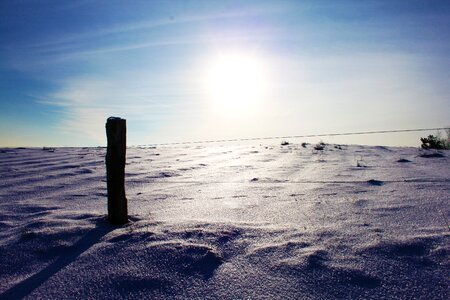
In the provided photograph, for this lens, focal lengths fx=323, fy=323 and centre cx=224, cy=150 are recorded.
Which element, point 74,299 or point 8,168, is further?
point 8,168

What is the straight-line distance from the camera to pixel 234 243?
6.08 feet

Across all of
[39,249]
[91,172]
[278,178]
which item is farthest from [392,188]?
[91,172]

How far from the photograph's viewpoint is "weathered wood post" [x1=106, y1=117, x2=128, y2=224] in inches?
85.4

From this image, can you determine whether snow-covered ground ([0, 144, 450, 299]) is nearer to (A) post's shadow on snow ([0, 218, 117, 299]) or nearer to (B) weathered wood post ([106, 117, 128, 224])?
(A) post's shadow on snow ([0, 218, 117, 299])

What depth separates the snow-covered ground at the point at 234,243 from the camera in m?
1.42

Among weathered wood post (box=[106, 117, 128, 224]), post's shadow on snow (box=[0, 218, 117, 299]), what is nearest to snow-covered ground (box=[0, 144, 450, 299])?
post's shadow on snow (box=[0, 218, 117, 299])

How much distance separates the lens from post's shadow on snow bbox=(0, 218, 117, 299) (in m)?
1.42

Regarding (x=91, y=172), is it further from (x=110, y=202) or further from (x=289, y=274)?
(x=289, y=274)

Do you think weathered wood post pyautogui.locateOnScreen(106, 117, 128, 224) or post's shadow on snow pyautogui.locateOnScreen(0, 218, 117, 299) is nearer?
post's shadow on snow pyautogui.locateOnScreen(0, 218, 117, 299)

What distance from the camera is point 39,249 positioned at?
1.86 metres

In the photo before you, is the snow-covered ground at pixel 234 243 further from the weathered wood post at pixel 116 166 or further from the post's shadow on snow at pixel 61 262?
the weathered wood post at pixel 116 166

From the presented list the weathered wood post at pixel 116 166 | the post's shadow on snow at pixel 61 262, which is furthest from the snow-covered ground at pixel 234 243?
the weathered wood post at pixel 116 166

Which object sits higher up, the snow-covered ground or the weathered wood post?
the weathered wood post

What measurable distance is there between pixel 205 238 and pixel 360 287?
0.88 metres
